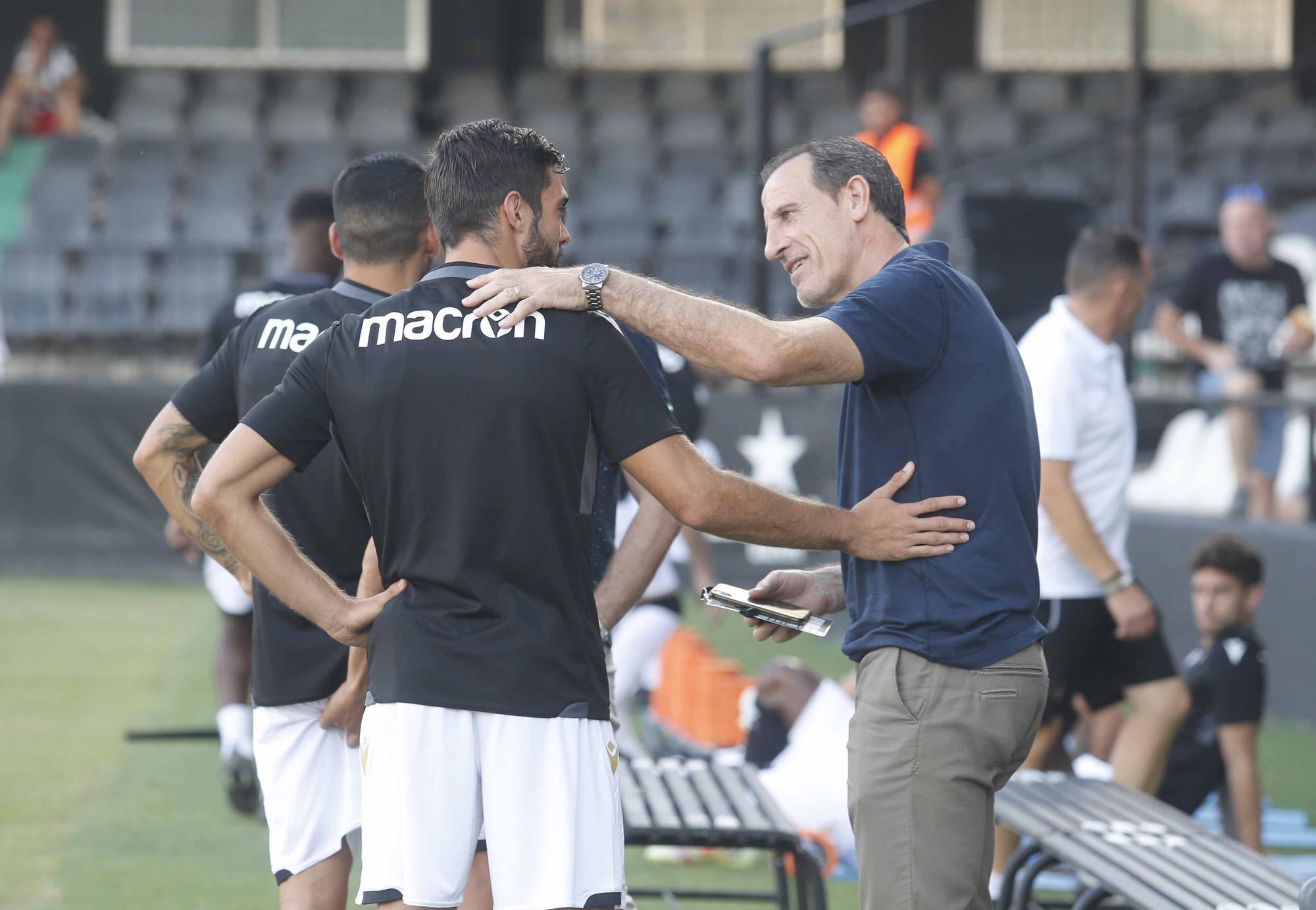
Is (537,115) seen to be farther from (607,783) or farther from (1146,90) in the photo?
(607,783)

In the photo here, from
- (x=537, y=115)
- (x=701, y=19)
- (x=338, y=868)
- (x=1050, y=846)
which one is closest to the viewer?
(x=338, y=868)

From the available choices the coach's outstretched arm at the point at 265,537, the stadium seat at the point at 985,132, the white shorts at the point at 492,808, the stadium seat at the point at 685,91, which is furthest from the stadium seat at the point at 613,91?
the white shorts at the point at 492,808

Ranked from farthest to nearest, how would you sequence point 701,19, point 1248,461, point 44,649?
1. point 701,19
2. point 44,649
3. point 1248,461

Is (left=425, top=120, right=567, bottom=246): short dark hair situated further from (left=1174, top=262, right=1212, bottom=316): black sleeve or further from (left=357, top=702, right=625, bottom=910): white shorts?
(left=1174, top=262, right=1212, bottom=316): black sleeve

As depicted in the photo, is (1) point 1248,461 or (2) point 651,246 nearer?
(1) point 1248,461

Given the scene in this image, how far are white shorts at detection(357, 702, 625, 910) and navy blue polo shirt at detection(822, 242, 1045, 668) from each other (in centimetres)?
69

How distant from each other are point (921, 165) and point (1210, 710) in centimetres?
582

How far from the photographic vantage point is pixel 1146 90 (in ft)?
65.6

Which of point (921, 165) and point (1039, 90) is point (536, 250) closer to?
point (921, 165)

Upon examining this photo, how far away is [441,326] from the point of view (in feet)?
9.42

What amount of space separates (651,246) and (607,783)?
14.2 metres

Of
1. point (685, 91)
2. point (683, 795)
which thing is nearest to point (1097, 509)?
point (683, 795)

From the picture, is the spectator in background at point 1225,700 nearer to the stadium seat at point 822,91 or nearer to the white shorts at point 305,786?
the white shorts at point 305,786

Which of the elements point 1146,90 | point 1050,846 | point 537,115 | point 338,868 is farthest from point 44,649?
point 1146,90
